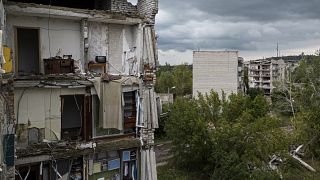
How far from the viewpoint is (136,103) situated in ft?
34.5

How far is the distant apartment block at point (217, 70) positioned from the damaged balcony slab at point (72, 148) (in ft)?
148

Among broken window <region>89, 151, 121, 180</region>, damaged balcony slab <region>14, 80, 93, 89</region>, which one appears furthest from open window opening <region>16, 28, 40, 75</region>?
broken window <region>89, 151, 121, 180</region>

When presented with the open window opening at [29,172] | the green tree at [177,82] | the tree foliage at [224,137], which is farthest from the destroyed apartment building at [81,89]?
the green tree at [177,82]

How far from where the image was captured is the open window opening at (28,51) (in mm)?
9148

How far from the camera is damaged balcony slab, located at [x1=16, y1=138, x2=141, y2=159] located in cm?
866

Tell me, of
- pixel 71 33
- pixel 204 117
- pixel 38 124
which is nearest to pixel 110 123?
pixel 38 124

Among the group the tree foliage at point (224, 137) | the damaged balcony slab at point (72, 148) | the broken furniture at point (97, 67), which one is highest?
the broken furniture at point (97, 67)

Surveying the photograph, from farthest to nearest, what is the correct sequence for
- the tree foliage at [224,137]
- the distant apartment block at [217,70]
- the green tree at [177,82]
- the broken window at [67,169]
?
1. the green tree at [177,82]
2. the distant apartment block at [217,70]
3. the tree foliage at [224,137]
4. the broken window at [67,169]

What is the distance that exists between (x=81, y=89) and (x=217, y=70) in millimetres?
46808

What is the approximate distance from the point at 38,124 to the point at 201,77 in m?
47.5

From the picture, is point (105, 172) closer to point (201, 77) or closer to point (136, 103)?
point (136, 103)

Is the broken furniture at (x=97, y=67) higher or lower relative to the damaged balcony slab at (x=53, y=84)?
higher

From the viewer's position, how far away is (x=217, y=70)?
55000 mm

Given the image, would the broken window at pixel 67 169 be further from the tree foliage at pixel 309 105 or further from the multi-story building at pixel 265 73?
the multi-story building at pixel 265 73
